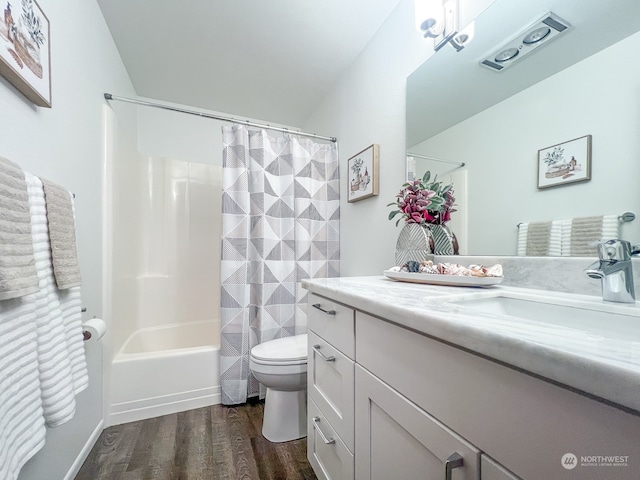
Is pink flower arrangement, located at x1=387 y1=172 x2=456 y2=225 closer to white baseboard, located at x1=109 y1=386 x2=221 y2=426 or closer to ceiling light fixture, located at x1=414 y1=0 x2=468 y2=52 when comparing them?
ceiling light fixture, located at x1=414 y1=0 x2=468 y2=52

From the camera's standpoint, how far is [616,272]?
682mm

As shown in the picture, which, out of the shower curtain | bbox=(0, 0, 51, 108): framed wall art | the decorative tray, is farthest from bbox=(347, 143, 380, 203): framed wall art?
bbox=(0, 0, 51, 108): framed wall art

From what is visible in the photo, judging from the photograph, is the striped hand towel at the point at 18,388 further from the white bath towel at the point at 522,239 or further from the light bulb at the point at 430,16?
the light bulb at the point at 430,16

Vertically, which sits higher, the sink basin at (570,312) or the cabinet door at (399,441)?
the sink basin at (570,312)

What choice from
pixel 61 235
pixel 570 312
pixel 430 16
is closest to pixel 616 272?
pixel 570 312

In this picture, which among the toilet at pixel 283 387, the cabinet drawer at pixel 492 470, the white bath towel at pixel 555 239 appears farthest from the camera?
the toilet at pixel 283 387

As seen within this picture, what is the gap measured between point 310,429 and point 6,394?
0.98 meters

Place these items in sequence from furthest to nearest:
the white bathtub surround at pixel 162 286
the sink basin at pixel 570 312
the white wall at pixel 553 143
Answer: the white bathtub surround at pixel 162 286
the white wall at pixel 553 143
the sink basin at pixel 570 312

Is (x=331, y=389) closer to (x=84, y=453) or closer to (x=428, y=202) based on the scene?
(x=428, y=202)

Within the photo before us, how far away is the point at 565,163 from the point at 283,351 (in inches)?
55.4

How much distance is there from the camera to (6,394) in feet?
2.06

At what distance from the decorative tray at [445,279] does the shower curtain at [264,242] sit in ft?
3.03

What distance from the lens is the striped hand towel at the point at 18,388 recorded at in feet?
2.03

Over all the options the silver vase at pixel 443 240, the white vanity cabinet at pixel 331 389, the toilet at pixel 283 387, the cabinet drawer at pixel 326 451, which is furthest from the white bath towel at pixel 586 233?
the toilet at pixel 283 387
